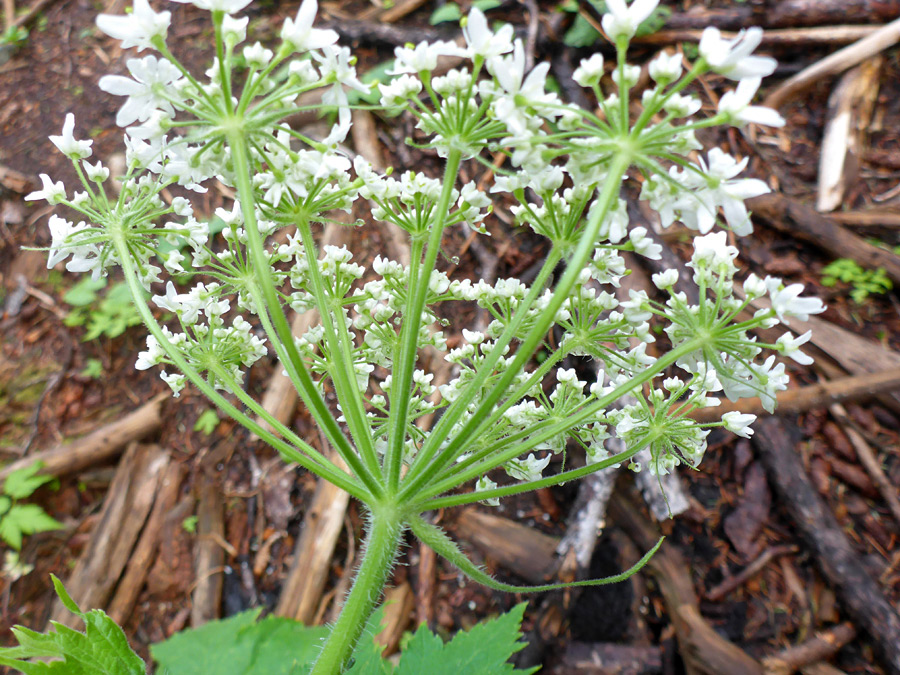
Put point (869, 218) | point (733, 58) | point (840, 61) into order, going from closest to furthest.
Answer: point (733, 58) < point (869, 218) < point (840, 61)

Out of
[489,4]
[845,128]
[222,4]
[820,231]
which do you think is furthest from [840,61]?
[222,4]

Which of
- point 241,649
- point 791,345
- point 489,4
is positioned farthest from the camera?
point 489,4

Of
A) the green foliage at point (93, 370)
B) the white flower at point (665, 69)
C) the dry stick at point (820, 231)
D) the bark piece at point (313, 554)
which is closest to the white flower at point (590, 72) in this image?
the white flower at point (665, 69)

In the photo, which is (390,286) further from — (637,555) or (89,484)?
(89,484)

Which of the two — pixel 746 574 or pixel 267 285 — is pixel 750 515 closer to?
pixel 746 574

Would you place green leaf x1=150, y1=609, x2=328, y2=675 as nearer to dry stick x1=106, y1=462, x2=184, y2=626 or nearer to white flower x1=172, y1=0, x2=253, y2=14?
dry stick x1=106, y1=462, x2=184, y2=626

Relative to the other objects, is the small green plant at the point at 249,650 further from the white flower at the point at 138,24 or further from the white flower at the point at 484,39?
the white flower at the point at 484,39

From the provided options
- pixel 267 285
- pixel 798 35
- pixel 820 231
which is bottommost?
pixel 267 285
